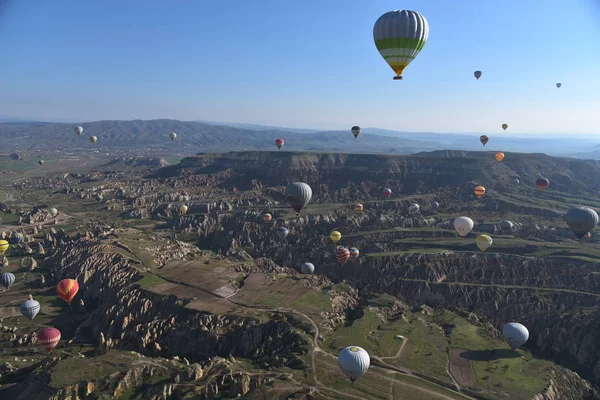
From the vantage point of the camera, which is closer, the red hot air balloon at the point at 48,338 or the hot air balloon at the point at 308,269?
the red hot air balloon at the point at 48,338

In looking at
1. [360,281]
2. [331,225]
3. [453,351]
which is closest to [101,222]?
[331,225]

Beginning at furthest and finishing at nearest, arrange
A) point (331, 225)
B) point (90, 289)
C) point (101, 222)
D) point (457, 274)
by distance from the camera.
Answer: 1. point (101, 222)
2. point (331, 225)
3. point (457, 274)
4. point (90, 289)

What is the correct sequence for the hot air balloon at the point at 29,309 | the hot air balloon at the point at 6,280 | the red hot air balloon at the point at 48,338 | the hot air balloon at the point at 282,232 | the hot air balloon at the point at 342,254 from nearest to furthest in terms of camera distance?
the red hot air balloon at the point at 48,338 < the hot air balloon at the point at 29,309 < the hot air balloon at the point at 6,280 < the hot air balloon at the point at 342,254 < the hot air balloon at the point at 282,232

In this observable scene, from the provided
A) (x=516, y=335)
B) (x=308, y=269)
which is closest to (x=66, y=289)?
(x=308, y=269)

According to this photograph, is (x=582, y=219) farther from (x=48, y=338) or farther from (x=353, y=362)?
(x=48, y=338)

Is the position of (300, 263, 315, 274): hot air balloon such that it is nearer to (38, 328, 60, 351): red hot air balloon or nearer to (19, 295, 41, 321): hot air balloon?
(38, 328, 60, 351): red hot air balloon

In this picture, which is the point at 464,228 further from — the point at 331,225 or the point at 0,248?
the point at 0,248

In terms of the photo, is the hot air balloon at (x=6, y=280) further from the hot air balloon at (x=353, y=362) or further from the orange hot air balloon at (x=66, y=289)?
the hot air balloon at (x=353, y=362)

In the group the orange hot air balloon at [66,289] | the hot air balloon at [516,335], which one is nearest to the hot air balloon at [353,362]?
the hot air balloon at [516,335]
